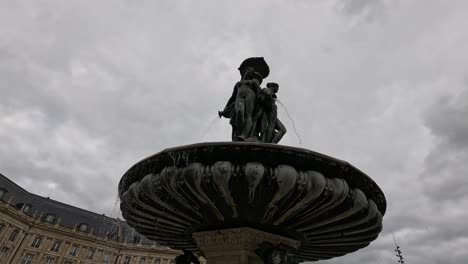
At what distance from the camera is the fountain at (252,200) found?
167 inches

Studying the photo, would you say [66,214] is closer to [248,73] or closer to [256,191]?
[248,73]

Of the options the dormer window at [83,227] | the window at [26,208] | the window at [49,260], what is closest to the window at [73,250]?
the window at [49,260]

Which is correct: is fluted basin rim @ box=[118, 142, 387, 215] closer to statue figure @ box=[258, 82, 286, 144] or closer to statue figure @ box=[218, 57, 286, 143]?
statue figure @ box=[218, 57, 286, 143]

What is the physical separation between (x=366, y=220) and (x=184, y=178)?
3142 mm

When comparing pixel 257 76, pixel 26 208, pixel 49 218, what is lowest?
pixel 257 76

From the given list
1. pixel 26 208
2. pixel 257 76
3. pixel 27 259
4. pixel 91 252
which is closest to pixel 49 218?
pixel 26 208

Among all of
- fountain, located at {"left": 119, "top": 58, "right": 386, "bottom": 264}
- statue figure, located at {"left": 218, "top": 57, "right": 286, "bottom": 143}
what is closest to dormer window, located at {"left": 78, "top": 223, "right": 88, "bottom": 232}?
fountain, located at {"left": 119, "top": 58, "right": 386, "bottom": 264}

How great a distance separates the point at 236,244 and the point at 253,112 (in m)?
3.02

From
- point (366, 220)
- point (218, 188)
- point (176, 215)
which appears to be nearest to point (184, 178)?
point (218, 188)

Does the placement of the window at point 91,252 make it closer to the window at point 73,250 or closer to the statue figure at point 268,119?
the window at point 73,250

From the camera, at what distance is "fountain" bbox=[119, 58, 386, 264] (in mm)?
4230

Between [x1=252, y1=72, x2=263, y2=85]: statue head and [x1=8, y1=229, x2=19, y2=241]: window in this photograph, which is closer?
[x1=252, y1=72, x2=263, y2=85]: statue head

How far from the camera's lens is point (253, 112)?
23.0 feet

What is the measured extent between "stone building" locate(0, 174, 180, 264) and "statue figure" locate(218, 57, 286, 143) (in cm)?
5478
